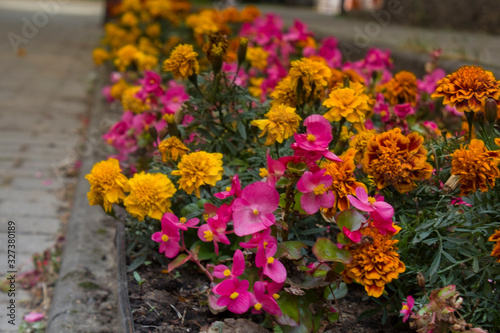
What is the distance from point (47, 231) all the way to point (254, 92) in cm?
132

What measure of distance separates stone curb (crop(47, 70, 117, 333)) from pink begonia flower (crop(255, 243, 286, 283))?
77 centimetres

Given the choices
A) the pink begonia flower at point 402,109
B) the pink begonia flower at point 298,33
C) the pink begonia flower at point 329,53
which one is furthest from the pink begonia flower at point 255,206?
the pink begonia flower at point 298,33

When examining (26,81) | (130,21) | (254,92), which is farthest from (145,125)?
(26,81)

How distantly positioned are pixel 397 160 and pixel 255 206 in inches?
15.4

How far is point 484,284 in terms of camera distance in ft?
4.35

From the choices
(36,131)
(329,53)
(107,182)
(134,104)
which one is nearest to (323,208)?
(107,182)

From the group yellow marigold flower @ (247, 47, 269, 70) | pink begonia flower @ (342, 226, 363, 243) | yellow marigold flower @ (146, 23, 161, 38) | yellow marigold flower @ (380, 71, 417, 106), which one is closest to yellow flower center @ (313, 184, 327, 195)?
pink begonia flower @ (342, 226, 363, 243)

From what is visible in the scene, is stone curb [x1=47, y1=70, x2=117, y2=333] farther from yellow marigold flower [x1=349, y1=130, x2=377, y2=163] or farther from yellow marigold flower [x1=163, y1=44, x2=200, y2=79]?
yellow marigold flower [x1=349, y1=130, x2=377, y2=163]

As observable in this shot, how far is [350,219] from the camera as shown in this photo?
136 cm

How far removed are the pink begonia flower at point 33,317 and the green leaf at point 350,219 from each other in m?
1.35

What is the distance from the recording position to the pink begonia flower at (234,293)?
131 centimetres

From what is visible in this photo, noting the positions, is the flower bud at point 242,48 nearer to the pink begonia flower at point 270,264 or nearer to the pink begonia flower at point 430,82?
the pink begonia flower at point 270,264

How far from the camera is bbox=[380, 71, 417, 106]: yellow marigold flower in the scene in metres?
2.18

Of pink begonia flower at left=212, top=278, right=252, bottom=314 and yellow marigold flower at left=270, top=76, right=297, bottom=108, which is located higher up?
yellow marigold flower at left=270, top=76, right=297, bottom=108
